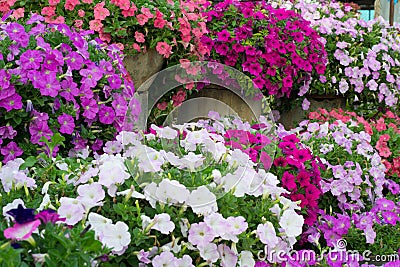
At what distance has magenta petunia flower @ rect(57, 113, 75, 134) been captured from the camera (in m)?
2.39

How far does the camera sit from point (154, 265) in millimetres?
1558

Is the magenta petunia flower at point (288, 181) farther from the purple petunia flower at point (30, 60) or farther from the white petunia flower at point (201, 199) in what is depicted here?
the purple petunia flower at point (30, 60)

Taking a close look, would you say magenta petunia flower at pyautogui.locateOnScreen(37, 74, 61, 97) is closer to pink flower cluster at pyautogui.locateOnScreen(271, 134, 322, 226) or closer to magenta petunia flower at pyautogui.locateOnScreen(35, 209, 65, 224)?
pink flower cluster at pyautogui.locateOnScreen(271, 134, 322, 226)

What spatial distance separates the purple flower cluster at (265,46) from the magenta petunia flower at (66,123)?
1740 mm

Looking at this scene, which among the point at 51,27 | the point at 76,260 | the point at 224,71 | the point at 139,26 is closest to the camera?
the point at 76,260

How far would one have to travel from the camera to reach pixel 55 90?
2332mm

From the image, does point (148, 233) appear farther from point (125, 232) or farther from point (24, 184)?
point (24, 184)

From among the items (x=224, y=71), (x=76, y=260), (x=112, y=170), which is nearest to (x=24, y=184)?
(x=112, y=170)

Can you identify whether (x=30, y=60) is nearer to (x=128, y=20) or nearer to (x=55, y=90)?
(x=55, y=90)

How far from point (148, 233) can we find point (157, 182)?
0.71 ft

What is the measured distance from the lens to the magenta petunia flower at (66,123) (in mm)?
2387

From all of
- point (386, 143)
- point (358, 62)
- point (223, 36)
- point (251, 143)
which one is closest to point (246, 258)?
point (251, 143)

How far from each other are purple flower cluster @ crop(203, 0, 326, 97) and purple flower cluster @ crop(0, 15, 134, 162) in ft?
4.59

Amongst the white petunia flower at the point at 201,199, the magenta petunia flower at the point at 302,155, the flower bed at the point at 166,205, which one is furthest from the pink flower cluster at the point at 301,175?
the white petunia flower at the point at 201,199
